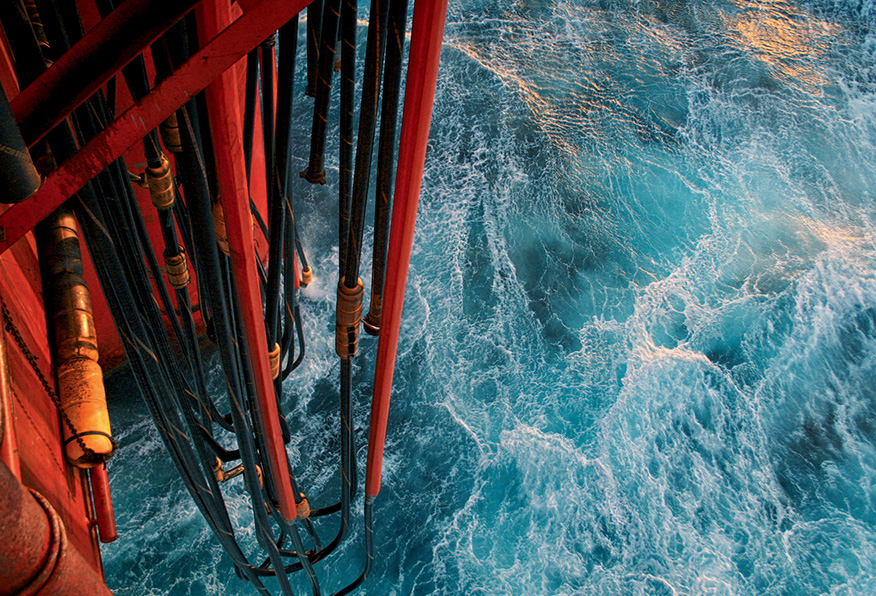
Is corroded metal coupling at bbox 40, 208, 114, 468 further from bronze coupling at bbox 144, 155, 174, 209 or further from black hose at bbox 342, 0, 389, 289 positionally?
black hose at bbox 342, 0, 389, 289

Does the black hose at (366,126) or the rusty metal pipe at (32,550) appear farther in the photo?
the black hose at (366,126)

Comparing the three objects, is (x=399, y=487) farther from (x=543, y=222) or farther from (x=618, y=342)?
(x=543, y=222)

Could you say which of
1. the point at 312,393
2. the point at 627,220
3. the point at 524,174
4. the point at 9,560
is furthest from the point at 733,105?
the point at 9,560

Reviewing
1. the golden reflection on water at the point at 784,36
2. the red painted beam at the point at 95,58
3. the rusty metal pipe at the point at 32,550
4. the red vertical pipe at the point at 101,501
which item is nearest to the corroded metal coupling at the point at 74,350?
the red vertical pipe at the point at 101,501

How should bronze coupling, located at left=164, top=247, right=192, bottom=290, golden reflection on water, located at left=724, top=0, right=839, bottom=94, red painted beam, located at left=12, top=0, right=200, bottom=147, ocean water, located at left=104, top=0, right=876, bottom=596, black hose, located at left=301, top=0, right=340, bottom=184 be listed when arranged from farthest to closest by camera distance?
golden reflection on water, located at left=724, top=0, right=839, bottom=94, ocean water, located at left=104, top=0, right=876, bottom=596, bronze coupling, located at left=164, top=247, right=192, bottom=290, black hose, located at left=301, top=0, right=340, bottom=184, red painted beam, located at left=12, top=0, right=200, bottom=147

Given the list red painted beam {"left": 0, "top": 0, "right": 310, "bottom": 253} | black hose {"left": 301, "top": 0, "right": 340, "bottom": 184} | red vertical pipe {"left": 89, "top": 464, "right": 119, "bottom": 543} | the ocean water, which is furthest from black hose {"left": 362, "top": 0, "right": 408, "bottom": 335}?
the ocean water

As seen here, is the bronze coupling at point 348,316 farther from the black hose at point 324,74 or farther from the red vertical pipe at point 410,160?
the black hose at point 324,74
